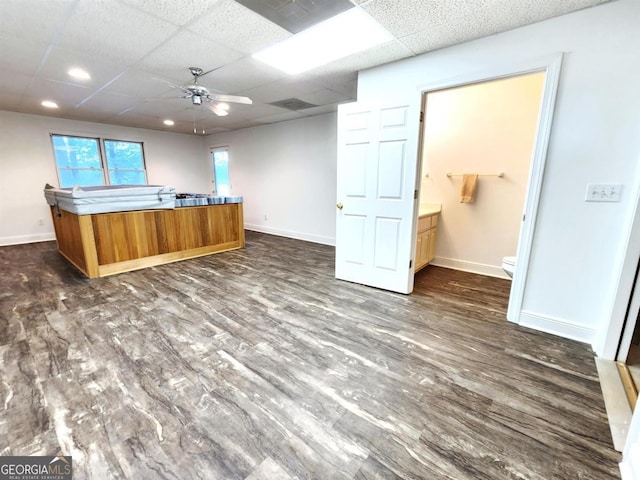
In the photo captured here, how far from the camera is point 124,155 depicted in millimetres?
6367

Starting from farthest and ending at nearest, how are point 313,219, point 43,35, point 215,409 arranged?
point 313,219
point 43,35
point 215,409

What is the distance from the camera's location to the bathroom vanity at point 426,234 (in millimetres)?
3383

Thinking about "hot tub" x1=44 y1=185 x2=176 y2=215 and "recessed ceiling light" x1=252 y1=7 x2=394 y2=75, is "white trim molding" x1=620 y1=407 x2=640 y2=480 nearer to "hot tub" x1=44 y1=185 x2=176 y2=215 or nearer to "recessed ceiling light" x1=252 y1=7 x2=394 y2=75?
"recessed ceiling light" x1=252 y1=7 x2=394 y2=75

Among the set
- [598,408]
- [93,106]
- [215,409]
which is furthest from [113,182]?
[598,408]

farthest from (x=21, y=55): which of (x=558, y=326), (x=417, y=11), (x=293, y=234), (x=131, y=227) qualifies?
(x=558, y=326)

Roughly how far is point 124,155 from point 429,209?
674cm

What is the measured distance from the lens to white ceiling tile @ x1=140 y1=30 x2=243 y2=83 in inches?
93.7

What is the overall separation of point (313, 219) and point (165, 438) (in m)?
4.53

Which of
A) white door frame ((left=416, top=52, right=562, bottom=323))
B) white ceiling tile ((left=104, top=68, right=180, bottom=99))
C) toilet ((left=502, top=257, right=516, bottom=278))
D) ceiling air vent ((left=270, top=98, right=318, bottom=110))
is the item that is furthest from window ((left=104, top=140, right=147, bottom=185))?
toilet ((left=502, top=257, right=516, bottom=278))

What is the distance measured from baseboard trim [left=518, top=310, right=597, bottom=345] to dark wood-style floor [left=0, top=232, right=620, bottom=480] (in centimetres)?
10

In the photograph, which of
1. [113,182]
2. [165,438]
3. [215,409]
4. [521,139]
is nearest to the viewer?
[165,438]

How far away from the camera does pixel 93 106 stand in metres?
4.55

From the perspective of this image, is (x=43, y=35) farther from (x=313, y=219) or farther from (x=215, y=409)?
(x=313, y=219)

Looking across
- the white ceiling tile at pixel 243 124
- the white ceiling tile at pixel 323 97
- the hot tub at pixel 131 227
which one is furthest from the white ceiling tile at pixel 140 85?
the white ceiling tile at pixel 243 124
